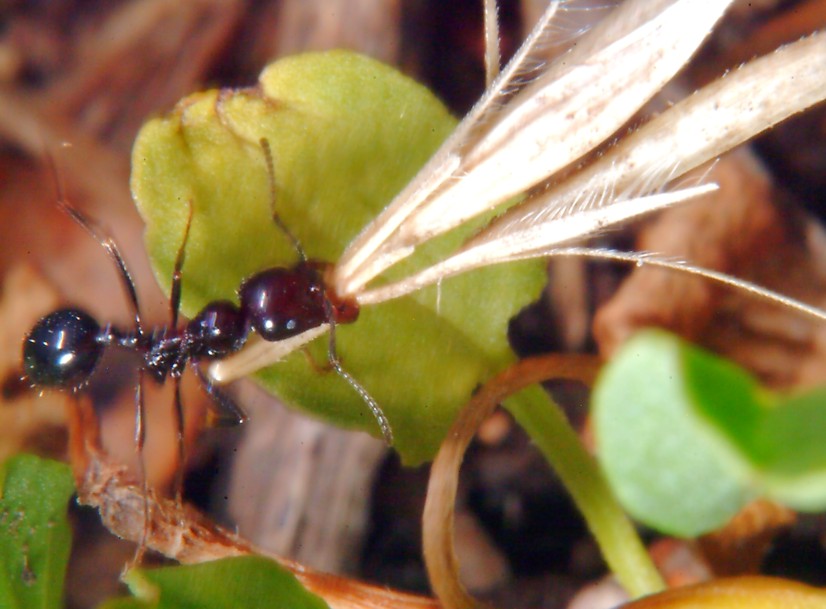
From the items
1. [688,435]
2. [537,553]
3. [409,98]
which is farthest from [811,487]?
[537,553]

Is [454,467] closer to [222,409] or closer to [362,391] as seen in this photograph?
[362,391]

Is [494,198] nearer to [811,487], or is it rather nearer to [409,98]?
[409,98]

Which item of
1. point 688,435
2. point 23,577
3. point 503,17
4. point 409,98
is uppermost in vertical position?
point 503,17

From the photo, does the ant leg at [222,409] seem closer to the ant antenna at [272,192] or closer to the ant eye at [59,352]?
the ant eye at [59,352]

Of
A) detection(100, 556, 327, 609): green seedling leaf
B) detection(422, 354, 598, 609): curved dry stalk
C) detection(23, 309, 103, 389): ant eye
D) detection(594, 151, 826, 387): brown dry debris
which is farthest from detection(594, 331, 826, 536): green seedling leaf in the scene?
detection(23, 309, 103, 389): ant eye

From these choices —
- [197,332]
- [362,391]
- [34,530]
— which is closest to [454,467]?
[362,391]

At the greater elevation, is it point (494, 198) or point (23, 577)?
point (494, 198)

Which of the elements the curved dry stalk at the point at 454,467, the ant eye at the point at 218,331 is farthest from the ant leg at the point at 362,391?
the ant eye at the point at 218,331
